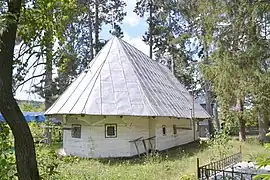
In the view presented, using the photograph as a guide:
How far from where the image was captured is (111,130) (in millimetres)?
15750

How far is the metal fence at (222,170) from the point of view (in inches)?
301

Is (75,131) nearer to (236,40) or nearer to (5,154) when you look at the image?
(236,40)

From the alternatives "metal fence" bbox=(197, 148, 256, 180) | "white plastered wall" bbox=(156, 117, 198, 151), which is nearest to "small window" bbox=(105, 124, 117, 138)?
"white plastered wall" bbox=(156, 117, 198, 151)

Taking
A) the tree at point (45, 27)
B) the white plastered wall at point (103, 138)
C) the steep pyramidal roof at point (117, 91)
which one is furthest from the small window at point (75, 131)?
the tree at point (45, 27)

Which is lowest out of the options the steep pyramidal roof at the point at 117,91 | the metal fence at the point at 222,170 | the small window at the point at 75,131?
the metal fence at the point at 222,170

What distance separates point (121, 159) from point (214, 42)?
664 cm

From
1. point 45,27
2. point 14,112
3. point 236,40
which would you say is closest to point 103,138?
point 236,40

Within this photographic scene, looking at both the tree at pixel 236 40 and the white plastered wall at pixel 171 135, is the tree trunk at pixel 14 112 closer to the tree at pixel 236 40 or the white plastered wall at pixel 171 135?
the tree at pixel 236 40

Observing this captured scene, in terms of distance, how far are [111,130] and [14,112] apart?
1102cm

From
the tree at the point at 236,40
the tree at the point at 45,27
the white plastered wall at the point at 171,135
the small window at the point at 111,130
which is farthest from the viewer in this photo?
the white plastered wall at the point at 171,135

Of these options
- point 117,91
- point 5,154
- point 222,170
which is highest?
point 117,91

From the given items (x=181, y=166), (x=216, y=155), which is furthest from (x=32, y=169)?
(x=216, y=155)

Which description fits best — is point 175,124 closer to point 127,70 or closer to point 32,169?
point 127,70

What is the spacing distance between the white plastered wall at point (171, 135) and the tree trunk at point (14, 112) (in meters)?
12.6
